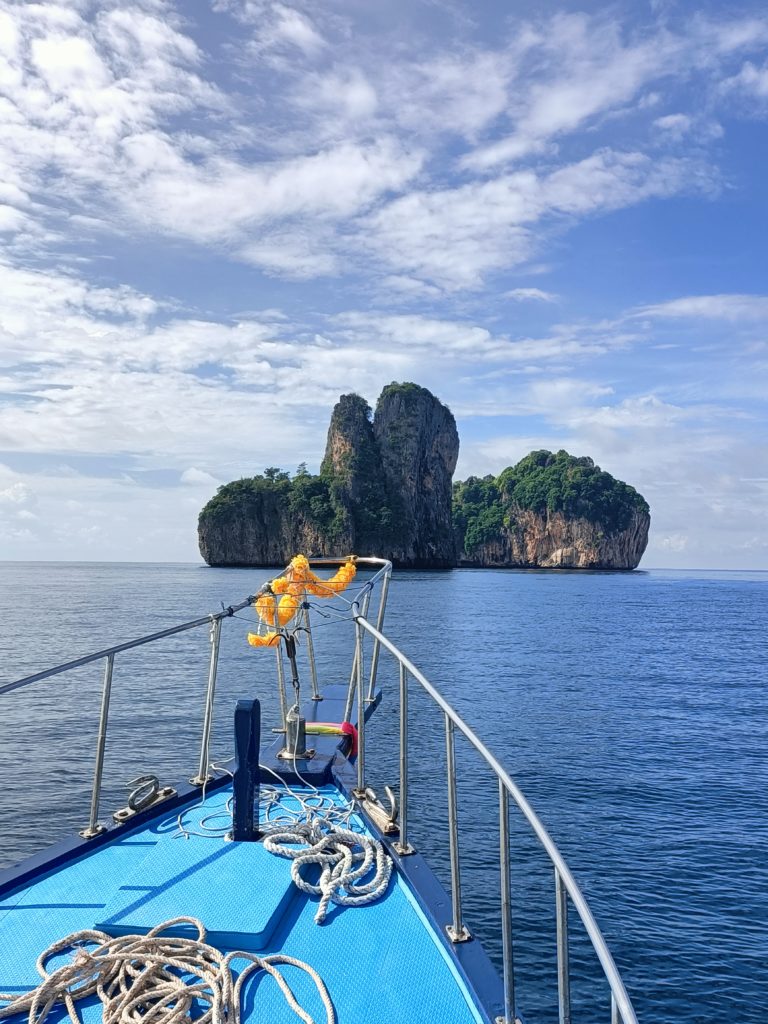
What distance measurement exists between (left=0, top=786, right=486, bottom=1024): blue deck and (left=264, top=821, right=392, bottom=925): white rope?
58 mm

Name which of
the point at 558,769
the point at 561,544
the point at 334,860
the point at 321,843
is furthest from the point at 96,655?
the point at 561,544

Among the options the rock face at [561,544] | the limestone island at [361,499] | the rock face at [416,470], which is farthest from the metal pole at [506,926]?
the rock face at [561,544]

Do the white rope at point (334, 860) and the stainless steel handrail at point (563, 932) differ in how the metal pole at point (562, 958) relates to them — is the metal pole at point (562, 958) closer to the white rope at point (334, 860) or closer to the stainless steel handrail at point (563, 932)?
the stainless steel handrail at point (563, 932)

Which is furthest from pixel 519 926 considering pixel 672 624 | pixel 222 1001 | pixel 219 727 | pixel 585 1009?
pixel 672 624

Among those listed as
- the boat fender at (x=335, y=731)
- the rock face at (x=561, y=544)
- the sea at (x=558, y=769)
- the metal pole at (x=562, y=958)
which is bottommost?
the sea at (x=558, y=769)

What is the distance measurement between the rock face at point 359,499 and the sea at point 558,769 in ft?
230

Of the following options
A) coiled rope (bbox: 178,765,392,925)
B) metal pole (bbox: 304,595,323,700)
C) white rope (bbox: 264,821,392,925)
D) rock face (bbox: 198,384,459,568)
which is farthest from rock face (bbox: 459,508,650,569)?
white rope (bbox: 264,821,392,925)

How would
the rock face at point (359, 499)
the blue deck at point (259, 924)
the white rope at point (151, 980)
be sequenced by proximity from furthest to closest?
the rock face at point (359, 499), the blue deck at point (259, 924), the white rope at point (151, 980)

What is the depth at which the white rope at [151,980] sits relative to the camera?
9.43 feet

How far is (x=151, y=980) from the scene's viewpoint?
9.98 ft

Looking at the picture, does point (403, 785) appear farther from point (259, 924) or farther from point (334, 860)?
point (259, 924)

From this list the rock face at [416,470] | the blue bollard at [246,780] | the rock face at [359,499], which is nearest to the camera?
the blue bollard at [246,780]

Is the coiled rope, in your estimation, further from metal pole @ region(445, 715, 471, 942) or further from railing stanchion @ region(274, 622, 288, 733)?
railing stanchion @ region(274, 622, 288, 733)

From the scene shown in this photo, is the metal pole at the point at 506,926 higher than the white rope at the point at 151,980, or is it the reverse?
the metal pole at the point at 506,926
